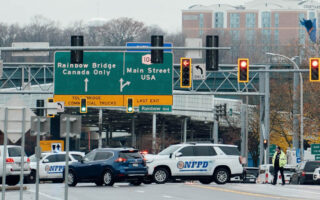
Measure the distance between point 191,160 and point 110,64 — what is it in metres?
11.7

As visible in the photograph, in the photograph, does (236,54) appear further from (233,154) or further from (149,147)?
(233,154)

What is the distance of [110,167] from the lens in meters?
36.0

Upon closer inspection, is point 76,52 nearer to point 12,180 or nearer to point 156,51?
point 156,51

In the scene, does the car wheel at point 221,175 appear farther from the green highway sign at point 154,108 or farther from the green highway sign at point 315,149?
the green highway sign at point 315,149

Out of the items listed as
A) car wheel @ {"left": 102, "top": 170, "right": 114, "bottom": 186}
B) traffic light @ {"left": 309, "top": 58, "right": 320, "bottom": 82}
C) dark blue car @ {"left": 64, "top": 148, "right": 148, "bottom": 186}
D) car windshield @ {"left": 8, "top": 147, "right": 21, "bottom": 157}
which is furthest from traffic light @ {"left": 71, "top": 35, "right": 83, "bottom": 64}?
traffic light @ {"left": 309, "top": 58, "right": 320, "bottom": 82}

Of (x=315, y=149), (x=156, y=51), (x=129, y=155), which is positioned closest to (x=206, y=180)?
(x=129, y=155)

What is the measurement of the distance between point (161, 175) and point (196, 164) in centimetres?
149

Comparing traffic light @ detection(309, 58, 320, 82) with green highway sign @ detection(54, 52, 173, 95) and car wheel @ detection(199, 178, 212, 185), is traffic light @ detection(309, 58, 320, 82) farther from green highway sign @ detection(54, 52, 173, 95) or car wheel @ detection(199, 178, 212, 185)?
green highway sign @ detection(54, 52, 173, 95)

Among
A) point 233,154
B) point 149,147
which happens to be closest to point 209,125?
point 149,147

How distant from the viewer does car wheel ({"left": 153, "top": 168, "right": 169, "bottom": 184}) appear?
3822 centimetres

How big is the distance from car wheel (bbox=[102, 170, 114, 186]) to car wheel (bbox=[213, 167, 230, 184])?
15.2ft

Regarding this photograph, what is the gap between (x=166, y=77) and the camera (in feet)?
161

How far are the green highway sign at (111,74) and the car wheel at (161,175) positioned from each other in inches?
443

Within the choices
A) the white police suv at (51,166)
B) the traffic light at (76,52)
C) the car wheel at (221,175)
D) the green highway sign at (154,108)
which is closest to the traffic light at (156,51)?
the traffic light at (76,52)
